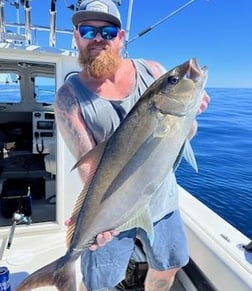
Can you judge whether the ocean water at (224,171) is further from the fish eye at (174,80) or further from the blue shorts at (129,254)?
the fish eye at (174,80)

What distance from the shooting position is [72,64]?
119 inches

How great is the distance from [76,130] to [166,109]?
592 millimetres

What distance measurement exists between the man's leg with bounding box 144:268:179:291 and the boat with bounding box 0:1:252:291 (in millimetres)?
289

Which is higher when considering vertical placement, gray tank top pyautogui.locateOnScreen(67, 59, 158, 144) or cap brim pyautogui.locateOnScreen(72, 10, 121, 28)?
cap brim pyautogui.locateOnScreen(72, 10, 121, 28)

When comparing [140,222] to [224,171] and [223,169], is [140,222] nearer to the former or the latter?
[224,171]

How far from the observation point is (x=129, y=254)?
1.74 m

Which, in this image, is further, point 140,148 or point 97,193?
point 97,193

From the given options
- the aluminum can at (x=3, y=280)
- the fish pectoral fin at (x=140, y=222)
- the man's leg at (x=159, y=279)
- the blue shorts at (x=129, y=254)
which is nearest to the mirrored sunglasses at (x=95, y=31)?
the fish pectoral fin at (x=140, y=222)

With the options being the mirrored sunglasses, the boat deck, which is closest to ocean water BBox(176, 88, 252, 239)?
the boat deck

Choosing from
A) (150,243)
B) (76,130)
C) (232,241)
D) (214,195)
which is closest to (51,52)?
(76,130)

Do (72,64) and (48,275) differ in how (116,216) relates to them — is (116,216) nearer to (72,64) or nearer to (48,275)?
(48,275)

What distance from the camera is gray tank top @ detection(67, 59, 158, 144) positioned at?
5.00 ft

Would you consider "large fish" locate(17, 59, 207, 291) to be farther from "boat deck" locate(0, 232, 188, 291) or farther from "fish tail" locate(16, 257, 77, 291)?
"boat deck" locate(0, 232, 188, 291)

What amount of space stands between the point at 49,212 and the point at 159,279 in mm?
2491
